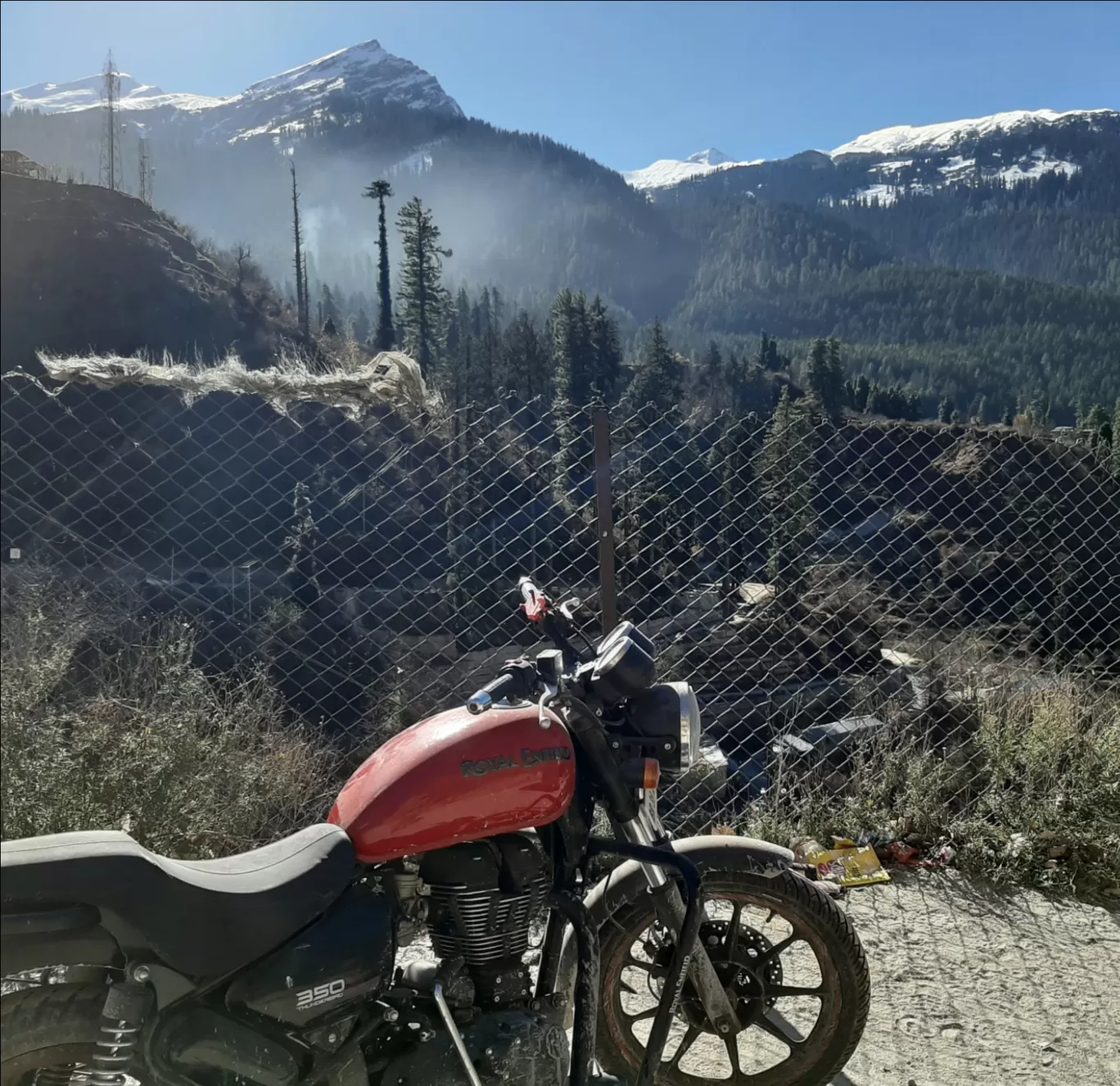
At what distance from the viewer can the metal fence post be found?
3.32 m

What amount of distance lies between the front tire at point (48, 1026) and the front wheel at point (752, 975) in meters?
1.05

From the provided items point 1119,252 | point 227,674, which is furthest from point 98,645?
point 1119,252

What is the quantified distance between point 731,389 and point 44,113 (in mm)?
166851

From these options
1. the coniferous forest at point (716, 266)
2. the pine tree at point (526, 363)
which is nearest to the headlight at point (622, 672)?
the pine tree at point (526, 363)

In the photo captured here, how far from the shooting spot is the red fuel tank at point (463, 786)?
169cm

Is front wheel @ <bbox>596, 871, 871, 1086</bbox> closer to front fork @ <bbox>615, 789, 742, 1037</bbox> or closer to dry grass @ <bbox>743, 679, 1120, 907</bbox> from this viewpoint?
front fork @ <bbox>615, 789, 742, 1037</bbox>

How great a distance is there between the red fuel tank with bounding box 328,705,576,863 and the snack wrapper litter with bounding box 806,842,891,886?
6.46 feet

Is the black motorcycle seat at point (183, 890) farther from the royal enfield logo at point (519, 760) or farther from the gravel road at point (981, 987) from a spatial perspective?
the gravel road at point (981, 987)

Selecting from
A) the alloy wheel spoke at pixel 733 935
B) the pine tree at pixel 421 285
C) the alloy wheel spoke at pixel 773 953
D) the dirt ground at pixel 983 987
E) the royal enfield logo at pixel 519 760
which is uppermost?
the pine tree at pixel 421 285

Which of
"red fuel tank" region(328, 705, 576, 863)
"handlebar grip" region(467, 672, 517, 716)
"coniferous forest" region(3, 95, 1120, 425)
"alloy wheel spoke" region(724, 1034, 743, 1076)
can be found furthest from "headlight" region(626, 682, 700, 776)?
"coniferous forest" region(3, 95, 1120, 425)

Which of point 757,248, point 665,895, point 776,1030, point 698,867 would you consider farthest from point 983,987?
point 757,248

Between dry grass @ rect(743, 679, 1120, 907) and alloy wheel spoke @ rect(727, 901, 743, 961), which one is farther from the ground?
alloy wheel spoke @ rect(727, 901, 743, 961)

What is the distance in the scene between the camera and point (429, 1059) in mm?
1737

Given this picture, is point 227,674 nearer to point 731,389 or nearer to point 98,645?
point 98,645
